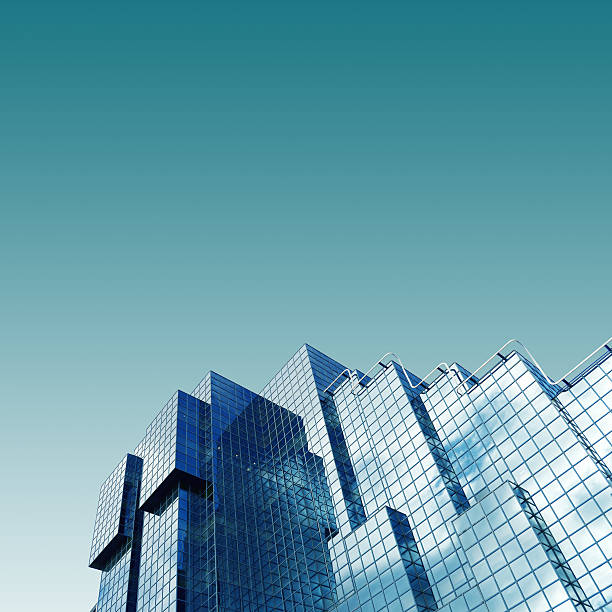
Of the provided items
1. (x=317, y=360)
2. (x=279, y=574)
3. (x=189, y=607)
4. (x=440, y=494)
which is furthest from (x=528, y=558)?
(x=317, y=360)

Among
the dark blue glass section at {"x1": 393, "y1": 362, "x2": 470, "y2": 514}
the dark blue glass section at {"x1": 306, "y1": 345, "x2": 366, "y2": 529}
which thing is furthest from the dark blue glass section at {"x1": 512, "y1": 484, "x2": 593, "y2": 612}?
the dark blue glass section at {"x1": 306, "y1": 345, "x2": 366, "y2": 529}

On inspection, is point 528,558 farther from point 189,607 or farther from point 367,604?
point 189,607

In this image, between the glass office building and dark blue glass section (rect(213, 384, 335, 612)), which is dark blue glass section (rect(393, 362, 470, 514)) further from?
dark blue glass section (rect(213, 384, 335, 612))

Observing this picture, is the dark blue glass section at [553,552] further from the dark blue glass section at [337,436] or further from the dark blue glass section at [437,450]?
the dark blue glass section at [337,436]

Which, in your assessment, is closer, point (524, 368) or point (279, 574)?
point (524, 368)

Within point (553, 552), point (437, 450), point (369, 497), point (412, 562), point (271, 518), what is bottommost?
point (553, 552)

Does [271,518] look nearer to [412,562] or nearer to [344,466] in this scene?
[344,466]

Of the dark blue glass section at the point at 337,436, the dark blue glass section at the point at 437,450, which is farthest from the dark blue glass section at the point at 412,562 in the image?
the dark blue glass section at the point at 337,436

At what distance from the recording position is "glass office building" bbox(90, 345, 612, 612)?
4906cm

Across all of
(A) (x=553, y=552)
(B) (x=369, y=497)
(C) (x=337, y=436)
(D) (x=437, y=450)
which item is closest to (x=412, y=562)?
(B) (x=369, y=497)

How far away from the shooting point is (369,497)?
6744 centimetres

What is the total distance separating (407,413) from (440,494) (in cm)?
1211

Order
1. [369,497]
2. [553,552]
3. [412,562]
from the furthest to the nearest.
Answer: [369,497] < [412,562] < [553,552]

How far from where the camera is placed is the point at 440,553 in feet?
181
